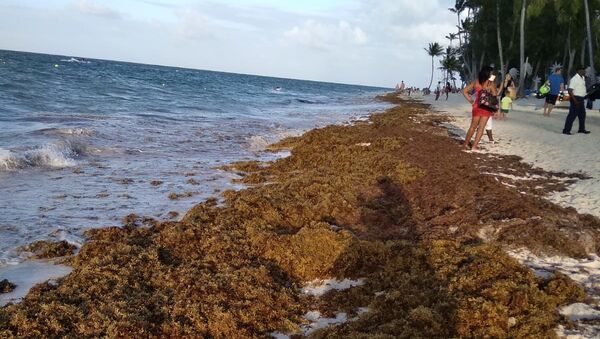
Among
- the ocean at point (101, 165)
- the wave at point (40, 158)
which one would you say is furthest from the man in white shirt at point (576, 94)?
the wave at point (40, 158)

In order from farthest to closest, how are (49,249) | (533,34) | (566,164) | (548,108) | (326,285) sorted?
(533,34)
(548,108)
(566,164)
(49,249)
(326,285)

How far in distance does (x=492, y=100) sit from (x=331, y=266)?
6.54m

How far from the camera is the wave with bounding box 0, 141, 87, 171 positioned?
27.2ft

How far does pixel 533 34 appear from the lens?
3762 cm

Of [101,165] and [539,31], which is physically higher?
[539,31]

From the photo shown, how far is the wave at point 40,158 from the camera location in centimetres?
829

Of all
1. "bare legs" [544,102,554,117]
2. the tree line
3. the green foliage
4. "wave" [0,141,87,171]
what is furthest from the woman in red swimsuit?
the green foliage

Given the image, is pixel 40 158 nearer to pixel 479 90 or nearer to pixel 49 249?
pixel 49 249

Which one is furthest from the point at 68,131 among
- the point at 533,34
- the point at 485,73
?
the point at 533,34

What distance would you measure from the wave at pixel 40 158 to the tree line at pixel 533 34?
23131mm

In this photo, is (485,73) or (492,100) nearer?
(485,73)

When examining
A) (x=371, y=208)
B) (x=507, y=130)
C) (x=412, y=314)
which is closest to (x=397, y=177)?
(x=371, y=208)

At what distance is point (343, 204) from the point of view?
19.4ft

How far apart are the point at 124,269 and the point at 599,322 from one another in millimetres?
3485
